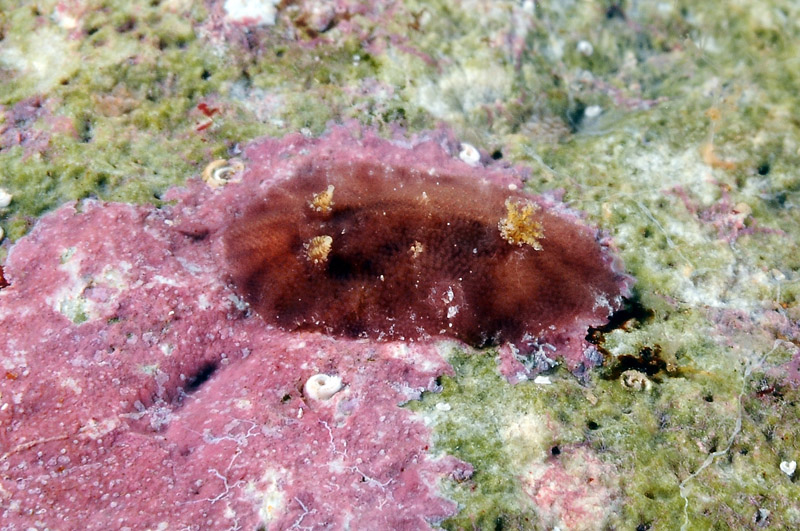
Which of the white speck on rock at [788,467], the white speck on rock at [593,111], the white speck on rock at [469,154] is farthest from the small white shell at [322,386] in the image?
the white speck on rock at [593,111]

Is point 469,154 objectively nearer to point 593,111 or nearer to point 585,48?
point 593,111

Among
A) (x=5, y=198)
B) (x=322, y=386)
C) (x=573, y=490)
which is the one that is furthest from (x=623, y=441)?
(x=5, y=198)

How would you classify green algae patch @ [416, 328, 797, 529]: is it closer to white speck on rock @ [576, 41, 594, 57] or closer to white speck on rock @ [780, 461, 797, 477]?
white speck on rock @ [780, 461, 797, 477]

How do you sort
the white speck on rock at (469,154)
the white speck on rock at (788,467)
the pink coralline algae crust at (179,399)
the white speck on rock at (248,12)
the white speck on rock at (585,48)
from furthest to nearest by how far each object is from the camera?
the white speck on rock at (585,48) → the white speck on rock at (248,12) → the white speck on rock at (469,154) → the white speck on rock at (788,467) → the pink coralline algae crust at (179,399)

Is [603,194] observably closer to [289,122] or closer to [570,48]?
[570,48]

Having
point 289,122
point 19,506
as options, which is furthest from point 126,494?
point 289,122

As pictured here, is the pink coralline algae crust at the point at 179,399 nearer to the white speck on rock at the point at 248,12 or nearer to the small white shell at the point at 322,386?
the small white shell at the point at 322,386
